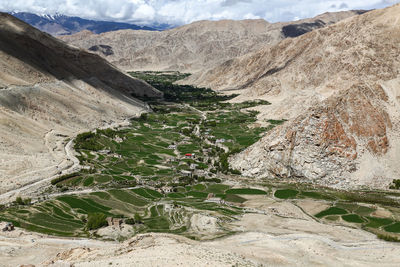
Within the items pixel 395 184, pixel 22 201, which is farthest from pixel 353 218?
pixel 22 201

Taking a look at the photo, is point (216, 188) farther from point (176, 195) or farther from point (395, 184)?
point (395, 184)

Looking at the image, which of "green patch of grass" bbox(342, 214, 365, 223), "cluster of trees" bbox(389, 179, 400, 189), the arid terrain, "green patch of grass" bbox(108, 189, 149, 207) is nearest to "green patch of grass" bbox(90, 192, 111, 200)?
the arid terrain

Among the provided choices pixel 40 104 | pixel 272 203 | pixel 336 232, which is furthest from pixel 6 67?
pixel 336 232

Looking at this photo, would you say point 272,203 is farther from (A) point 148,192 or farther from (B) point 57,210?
(B) point 57,210

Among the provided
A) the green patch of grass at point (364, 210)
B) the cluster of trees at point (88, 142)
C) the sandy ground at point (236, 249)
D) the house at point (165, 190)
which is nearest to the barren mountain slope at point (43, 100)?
the cluster of trees at point (88, 142)

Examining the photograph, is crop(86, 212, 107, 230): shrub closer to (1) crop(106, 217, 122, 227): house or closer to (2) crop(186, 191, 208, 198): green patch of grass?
(1) crop(106, 217, 122, 227): house

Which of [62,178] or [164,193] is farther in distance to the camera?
[62,178]
